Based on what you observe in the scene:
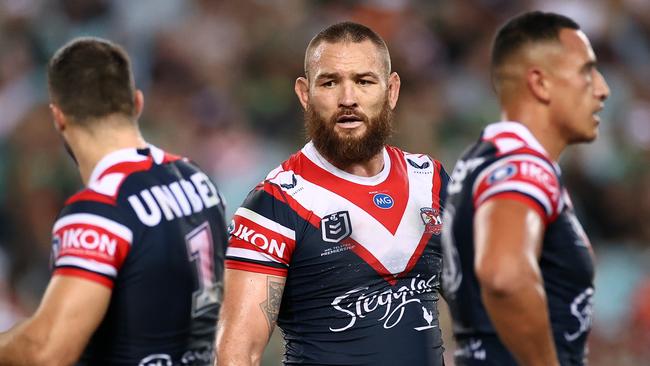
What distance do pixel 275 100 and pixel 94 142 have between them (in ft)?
21.7

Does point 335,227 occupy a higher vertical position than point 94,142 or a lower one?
higher

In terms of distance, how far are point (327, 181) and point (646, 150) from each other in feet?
20.9

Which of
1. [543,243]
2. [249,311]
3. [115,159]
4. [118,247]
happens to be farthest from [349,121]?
[118,247]

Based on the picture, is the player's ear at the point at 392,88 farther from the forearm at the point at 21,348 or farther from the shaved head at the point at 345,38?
Result: the forearm at the point at 21,348

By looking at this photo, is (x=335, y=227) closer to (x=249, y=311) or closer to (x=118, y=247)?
(x=249, y=311)

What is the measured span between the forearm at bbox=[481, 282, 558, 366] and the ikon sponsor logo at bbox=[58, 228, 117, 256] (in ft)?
4.41

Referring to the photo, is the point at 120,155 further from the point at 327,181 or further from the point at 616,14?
the point at 616,14

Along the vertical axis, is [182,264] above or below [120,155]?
below

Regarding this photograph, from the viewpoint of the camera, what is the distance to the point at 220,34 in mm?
11406

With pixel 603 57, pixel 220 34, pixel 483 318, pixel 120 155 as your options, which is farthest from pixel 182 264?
pixel 603 57

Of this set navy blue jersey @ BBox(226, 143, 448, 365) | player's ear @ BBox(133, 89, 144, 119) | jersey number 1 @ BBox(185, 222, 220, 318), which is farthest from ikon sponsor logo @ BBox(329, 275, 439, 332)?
player's ear @ BBox(133, 89, 144, 119)

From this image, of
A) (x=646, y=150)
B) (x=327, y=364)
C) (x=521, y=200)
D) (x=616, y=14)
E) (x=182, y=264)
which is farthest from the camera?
(x=616, y=14)

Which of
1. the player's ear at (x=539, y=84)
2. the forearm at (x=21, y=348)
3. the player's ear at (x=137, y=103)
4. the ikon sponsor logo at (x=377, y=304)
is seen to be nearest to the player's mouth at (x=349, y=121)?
the ikon sponsor logo at (x=377, y=304)

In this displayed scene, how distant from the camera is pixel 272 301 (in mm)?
5461
